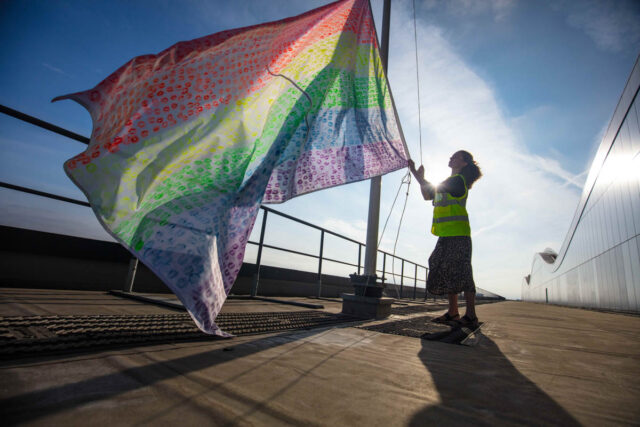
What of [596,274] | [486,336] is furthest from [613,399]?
[596,274]

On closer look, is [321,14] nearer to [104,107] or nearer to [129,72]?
[129,72]

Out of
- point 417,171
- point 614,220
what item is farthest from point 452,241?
point 614,220

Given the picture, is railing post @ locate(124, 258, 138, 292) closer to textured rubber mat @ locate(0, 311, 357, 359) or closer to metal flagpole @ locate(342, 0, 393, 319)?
textured rubber mat @ locate(0, 311, 357, 359)

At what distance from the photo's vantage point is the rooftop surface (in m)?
0.59

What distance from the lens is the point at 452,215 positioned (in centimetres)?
263

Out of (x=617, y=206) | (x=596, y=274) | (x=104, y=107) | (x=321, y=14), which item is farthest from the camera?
(x=596, y=274)

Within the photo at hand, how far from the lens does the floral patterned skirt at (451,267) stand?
97.6 inches

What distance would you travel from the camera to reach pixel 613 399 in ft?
2.75

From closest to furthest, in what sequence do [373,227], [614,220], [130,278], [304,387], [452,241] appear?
[304,387] → [130,278] → [452,241] → [373,227] → [614,220]

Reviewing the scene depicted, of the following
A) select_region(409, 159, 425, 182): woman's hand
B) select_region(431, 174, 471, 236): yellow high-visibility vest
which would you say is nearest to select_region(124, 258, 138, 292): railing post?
select_region(409, 159, 425, 182): woman's hand

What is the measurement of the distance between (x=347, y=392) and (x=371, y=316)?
1874mm

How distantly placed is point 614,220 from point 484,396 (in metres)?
16.0

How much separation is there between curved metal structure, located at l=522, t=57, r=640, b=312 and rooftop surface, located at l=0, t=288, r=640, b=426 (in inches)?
497

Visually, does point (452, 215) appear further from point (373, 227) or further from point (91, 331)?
point (91, 331)
